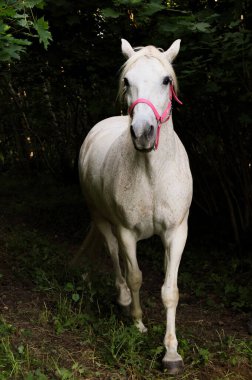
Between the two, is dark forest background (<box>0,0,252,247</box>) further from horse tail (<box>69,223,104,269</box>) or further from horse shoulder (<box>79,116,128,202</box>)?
horse tail (<box>69,223,104,269</box>)

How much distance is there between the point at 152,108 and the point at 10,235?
385 cm

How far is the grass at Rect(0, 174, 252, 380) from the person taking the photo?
138 inches

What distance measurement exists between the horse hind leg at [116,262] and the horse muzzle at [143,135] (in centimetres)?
179

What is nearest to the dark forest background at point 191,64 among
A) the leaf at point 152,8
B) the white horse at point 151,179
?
the leaf at point 152,8

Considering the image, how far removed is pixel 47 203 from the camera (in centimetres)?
894

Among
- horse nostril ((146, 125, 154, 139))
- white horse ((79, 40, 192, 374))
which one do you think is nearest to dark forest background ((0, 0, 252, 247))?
white horse ((79, 40, 192, 374))

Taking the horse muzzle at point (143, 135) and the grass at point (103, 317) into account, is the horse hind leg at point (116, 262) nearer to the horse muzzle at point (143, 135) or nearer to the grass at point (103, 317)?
the grass at point (103, 317)

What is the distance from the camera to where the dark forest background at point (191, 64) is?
452 cm

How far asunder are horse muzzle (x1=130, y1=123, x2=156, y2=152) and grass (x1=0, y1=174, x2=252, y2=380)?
135 cm

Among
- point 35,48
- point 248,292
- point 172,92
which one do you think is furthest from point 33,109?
point 172,92

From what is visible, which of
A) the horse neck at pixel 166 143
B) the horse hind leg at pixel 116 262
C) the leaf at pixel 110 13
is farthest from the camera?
the horse hind leg at pixel 116 262

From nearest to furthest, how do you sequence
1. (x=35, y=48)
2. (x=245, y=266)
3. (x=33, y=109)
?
(x=245, y=266) < (x=35, y=48) < (x=33, y=109)

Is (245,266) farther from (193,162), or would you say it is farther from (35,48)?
(35,48)

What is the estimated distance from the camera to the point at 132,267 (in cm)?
395
